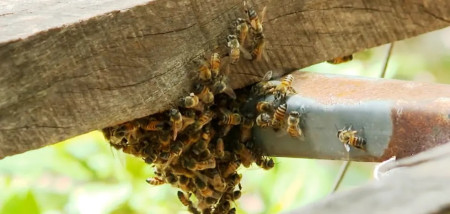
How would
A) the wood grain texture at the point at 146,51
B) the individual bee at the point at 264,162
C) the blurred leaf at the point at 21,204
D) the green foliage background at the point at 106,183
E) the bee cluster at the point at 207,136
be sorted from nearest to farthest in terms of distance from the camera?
1. the wood grain texture at the point at 146,51
2. the bee cluster at the point at 207,136
3. the individual bee at the point at 264,162
4. the blurred leaf at the point at 21,204
5. the green foliage background at the point at 106,183

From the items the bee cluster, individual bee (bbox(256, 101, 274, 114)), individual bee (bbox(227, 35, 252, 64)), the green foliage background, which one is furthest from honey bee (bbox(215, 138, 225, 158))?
the green foliage background

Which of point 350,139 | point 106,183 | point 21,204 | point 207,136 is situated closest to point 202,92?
point 207,136

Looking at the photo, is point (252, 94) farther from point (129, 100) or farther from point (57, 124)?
point (57, 124)

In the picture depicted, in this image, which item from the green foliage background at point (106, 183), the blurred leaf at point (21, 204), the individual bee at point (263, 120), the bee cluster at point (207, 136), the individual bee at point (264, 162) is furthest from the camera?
the green foliage background at point (106, 183)

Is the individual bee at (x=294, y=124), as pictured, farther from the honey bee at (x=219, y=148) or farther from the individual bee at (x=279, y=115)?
the honey bee at (x=219, y=148)

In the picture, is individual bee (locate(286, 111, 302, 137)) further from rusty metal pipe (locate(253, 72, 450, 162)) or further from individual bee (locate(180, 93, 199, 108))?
individual bee (locate(180, 93, 199, 108))

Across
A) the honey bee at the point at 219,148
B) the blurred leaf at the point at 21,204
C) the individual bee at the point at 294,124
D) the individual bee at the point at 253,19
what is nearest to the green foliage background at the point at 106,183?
the blurred leaf at the point at 21,204

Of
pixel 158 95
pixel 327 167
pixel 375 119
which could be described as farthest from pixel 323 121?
pixel 327 167
